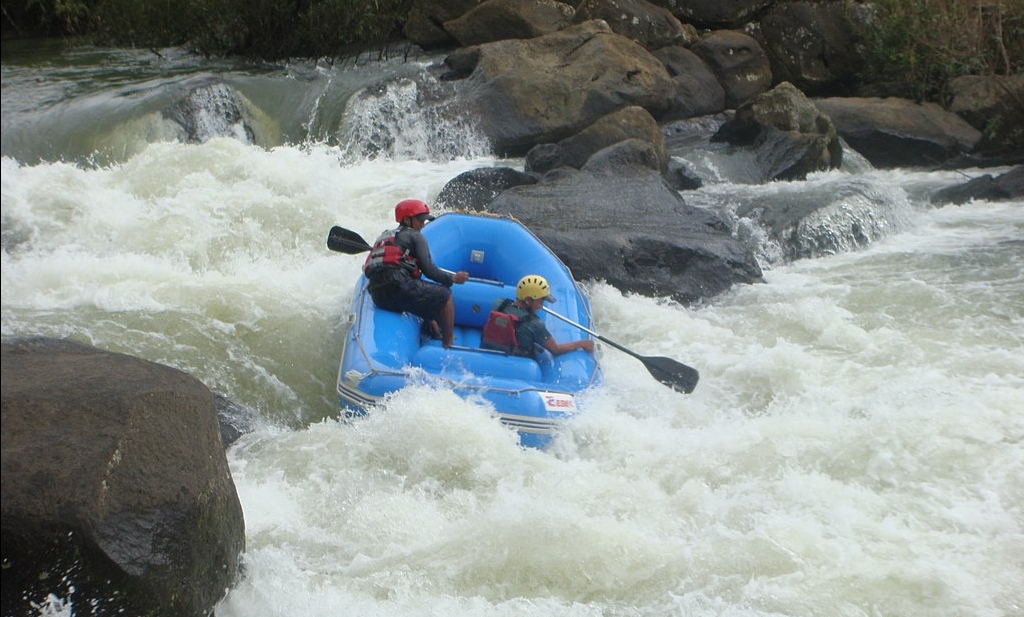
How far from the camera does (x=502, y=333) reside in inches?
209

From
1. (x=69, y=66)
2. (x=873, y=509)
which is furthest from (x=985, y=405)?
(x=69, y=66)

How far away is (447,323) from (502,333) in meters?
0.33

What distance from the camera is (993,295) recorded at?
7.10 m

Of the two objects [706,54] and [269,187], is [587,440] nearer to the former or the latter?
[269,187]

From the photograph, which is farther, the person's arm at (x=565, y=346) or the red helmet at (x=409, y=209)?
the red helmet at (x=409, y=209)

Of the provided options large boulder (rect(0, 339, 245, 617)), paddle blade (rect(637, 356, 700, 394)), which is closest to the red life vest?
paddle blade (rect(637, 356, 700, 394))

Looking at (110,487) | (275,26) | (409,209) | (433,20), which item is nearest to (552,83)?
(433,20)

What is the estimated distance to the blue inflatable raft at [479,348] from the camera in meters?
4.72

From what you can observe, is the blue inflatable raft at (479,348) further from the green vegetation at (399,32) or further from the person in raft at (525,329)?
the green vegetation at (399,32)

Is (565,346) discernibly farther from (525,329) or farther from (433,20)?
(433,20)

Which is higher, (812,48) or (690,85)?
(812,48)

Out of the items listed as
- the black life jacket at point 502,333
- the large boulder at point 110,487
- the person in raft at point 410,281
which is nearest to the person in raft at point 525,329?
the black life jacket at point 502,333

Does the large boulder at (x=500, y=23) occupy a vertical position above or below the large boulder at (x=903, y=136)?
above

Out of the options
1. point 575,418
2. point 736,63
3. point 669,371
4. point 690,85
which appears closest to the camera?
point 575,418
